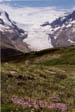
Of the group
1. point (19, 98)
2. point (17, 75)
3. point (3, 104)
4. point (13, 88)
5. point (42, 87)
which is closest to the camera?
point (3, 104)

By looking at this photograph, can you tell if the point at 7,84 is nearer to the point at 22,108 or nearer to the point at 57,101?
the point at 57,101

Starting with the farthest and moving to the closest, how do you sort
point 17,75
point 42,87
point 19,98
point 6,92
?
1. point 17,75
2. point 42,87
3. point 6,92
4. point 19,98

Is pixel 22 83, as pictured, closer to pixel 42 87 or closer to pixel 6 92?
pixel 42 87

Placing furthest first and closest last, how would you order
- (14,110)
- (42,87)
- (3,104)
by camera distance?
1. (42,87)
2. (3,104)
3. (14,110)

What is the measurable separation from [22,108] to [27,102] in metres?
1.76

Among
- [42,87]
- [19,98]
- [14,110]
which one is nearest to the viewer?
[14,110]

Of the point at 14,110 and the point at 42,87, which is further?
the point at 42,87

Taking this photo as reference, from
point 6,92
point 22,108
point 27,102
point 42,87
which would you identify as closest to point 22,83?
point 42,87

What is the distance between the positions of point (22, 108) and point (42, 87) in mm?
9208

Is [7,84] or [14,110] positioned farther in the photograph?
[7,84]

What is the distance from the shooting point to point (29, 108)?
723 inches

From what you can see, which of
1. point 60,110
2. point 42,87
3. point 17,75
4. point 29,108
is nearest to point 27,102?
point 29,108

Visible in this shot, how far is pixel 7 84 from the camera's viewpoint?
25.3m

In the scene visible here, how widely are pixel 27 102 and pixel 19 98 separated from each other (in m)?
1.57
